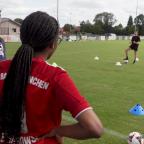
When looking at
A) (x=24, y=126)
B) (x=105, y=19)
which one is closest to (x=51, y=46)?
(x=24, y=126)

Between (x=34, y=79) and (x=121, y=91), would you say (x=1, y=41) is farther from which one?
(x=121, y=91)

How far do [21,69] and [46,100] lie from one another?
0.24 m

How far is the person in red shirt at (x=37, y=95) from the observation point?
2.42 m

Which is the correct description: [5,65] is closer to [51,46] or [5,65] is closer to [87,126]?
[51,46]

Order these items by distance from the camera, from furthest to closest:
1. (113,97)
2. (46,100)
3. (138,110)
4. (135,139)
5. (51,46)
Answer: (113,97)
(138,110)
(135,139)
(51,46)
(46,100)

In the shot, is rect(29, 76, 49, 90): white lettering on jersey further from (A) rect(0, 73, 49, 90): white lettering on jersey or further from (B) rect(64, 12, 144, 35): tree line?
(B) rect(64, 12, 144, 35): tree line

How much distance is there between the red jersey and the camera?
2.40m

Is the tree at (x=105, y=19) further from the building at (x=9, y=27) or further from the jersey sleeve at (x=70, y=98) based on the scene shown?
the jersey sleeve at (x=70, y=98)

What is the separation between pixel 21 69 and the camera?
2521 millimetres

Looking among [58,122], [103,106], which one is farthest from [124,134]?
[58,122]

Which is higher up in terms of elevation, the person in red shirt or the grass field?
the person in red shirt

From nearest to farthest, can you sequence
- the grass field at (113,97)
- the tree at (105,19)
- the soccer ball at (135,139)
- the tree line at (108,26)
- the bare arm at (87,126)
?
the bare arm at (87,126) → the soccer ball at (135,139) → the grass field at (113,97) → the tree line at (108,26) → the tree at (105,19)

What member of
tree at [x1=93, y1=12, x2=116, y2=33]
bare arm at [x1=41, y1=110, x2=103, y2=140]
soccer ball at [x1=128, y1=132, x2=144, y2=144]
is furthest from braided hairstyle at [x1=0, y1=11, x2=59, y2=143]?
tree at [x1=93, y1=12, x2=116, y2=33]

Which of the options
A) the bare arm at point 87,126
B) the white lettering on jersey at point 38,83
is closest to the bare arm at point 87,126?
the bare arm at point 87,126
